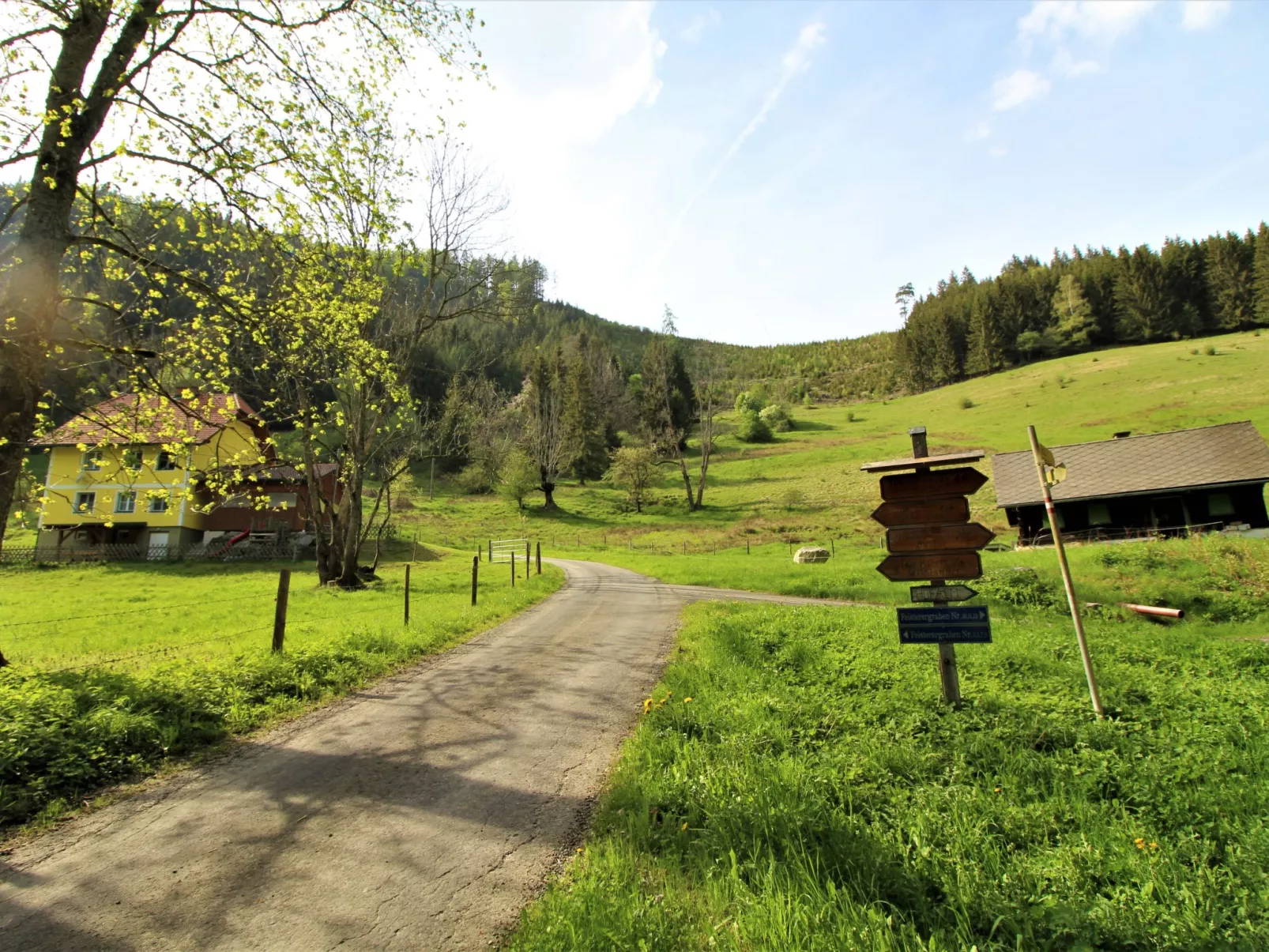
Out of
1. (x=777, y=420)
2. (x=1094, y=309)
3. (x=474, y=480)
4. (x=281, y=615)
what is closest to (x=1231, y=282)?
(x=1094, y=309)

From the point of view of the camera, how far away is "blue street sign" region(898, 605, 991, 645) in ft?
20.5

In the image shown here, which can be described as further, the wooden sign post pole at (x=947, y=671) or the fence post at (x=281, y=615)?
the fence post at (x=281, y=615)

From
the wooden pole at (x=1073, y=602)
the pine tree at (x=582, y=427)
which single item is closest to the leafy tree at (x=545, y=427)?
the pine tree at (x=582, y=427)

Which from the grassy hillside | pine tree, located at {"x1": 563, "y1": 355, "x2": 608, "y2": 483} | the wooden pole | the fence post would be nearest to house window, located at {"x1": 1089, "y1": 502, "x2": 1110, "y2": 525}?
the grassy hillside

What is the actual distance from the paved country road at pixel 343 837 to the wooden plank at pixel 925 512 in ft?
12.8

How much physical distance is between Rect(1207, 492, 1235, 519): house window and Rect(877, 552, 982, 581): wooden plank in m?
34.1

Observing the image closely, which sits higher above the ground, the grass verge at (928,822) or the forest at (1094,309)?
the forest at (1094,309)

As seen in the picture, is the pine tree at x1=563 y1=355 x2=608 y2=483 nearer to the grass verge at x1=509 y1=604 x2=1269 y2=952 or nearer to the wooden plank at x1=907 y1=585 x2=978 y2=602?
the wooden plank at x1=907 y1=585 x2=978 y2=602

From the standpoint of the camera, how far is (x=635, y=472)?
57.5 meters

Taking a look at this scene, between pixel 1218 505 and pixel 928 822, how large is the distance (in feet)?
122

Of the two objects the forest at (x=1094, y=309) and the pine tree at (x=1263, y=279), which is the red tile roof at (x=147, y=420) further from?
the pine tree at (x=1263, y=279)

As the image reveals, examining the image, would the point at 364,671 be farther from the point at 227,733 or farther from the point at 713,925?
the point at 713,925

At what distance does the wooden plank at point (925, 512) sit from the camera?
21.3 ft

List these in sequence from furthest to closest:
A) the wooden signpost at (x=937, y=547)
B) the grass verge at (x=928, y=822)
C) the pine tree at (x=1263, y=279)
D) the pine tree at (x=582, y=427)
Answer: the pine tree at (x=1263, y=279), the pine tree at (x=582, y=427), the wooden signpost at (x=937, y=547), the grass verge at (x=928, y=822)
